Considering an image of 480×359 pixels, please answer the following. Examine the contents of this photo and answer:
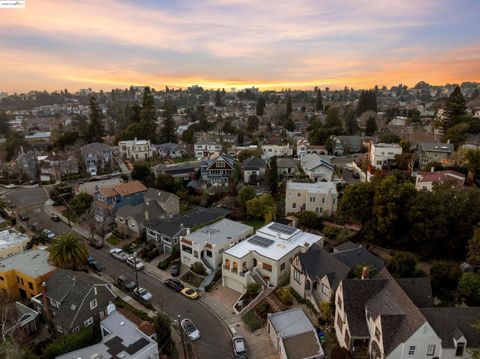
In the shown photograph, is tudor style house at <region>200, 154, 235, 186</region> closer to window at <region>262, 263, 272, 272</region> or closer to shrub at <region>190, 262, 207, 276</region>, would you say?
shrub at <region>190, 262, 207, 276</region>

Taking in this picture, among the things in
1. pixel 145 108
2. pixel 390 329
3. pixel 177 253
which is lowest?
pixel 177 253

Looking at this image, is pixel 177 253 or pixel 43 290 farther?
pixel 177 253

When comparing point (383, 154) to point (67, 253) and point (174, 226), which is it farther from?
point (67, 253)

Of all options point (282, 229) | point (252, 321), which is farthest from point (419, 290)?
point (282, 229)

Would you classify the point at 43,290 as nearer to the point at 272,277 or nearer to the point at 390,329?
the point at 272,277

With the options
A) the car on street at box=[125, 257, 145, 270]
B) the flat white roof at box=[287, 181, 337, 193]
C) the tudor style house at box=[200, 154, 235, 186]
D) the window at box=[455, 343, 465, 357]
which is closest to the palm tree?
the car on street at box=[125, 257, 145, 270]

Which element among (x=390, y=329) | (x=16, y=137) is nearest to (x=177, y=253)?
(x=390, y=329)
